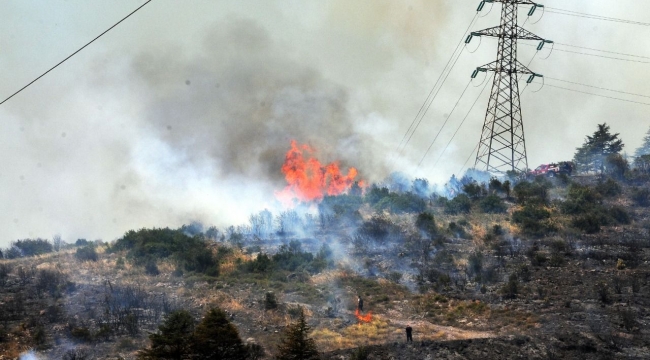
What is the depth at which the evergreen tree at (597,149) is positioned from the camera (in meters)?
63.8

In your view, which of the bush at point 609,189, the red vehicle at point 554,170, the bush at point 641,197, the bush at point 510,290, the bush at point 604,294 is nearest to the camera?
the bush at point 604,294

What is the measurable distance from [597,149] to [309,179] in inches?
1161

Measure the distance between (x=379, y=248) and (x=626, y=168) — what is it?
22.4 meters

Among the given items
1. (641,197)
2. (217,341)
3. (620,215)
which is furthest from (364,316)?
(641,197)

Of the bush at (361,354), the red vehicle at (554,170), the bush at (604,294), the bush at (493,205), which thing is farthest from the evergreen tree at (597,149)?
the bush at (361,354)

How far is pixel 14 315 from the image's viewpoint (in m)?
31.3

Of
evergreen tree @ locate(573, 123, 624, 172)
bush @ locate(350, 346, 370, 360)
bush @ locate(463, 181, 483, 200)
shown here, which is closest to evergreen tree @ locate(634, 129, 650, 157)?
evergreen tree @ locate(573, 123, 624, 172)

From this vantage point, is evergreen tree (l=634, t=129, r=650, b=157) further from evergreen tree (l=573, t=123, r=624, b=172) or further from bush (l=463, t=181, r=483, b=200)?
bush (l=463, t=181, r=483, b=200)

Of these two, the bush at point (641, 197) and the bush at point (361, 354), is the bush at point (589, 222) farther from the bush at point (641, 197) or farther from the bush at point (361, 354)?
the bush at point (361, 354)

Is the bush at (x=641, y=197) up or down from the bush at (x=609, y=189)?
down

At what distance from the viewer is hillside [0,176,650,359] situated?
93.2 feet

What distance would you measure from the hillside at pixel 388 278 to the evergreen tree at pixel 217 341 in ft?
14.1

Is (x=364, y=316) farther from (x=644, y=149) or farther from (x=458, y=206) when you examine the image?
(x=644, y=149)

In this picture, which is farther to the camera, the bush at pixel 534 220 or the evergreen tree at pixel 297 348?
the bush at pixel 534 220
